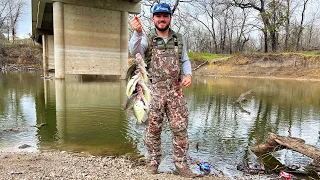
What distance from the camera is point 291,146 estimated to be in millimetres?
4816

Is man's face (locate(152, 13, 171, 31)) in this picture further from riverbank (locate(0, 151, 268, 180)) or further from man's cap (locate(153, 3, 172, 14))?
riverbank (locate(0, 151, 268, 180))

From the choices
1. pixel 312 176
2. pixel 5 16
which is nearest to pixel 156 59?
pixel 312 176

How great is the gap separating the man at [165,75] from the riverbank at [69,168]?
1.17 feet

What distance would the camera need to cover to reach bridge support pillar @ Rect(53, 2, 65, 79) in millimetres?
19672

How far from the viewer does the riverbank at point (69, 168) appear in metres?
3.56

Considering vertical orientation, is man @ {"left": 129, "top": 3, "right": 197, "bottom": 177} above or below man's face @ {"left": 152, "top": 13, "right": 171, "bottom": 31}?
below

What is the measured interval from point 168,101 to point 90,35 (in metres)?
18.3

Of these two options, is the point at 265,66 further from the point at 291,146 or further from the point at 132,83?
the point at 132,83

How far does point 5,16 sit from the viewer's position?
2443 inches

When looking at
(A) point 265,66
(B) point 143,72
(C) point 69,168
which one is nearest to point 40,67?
(A) point 265,66

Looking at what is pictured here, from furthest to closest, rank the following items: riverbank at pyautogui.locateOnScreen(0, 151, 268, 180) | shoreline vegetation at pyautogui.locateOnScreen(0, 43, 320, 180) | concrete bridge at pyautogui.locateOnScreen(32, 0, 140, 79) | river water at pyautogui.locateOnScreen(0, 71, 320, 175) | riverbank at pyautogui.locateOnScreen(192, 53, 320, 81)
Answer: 1. riverbank at pyautogui.locateOnScreen(192, 53, 320, 81)
2. concrete bridge at pyautogui.locateOnScreen(32, 0, 140, 79)
3. river water at pyautogui.locateOnScreen(0, 71, 320, 175)
4. shoreline vegetation at pyautogui.locateOnScreen(0, 43, 320, 180)
5. riverbank at pyautogui.locateOnScreen(0, 151, 268, 180)

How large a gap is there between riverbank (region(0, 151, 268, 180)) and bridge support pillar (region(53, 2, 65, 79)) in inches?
627

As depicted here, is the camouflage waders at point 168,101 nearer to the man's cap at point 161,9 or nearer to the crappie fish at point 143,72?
the crappie fish at point 143,72

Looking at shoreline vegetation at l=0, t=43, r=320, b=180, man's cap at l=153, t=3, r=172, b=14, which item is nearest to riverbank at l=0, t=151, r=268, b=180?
shoreline vegetation at l=0, t=43, r=320, b=180
